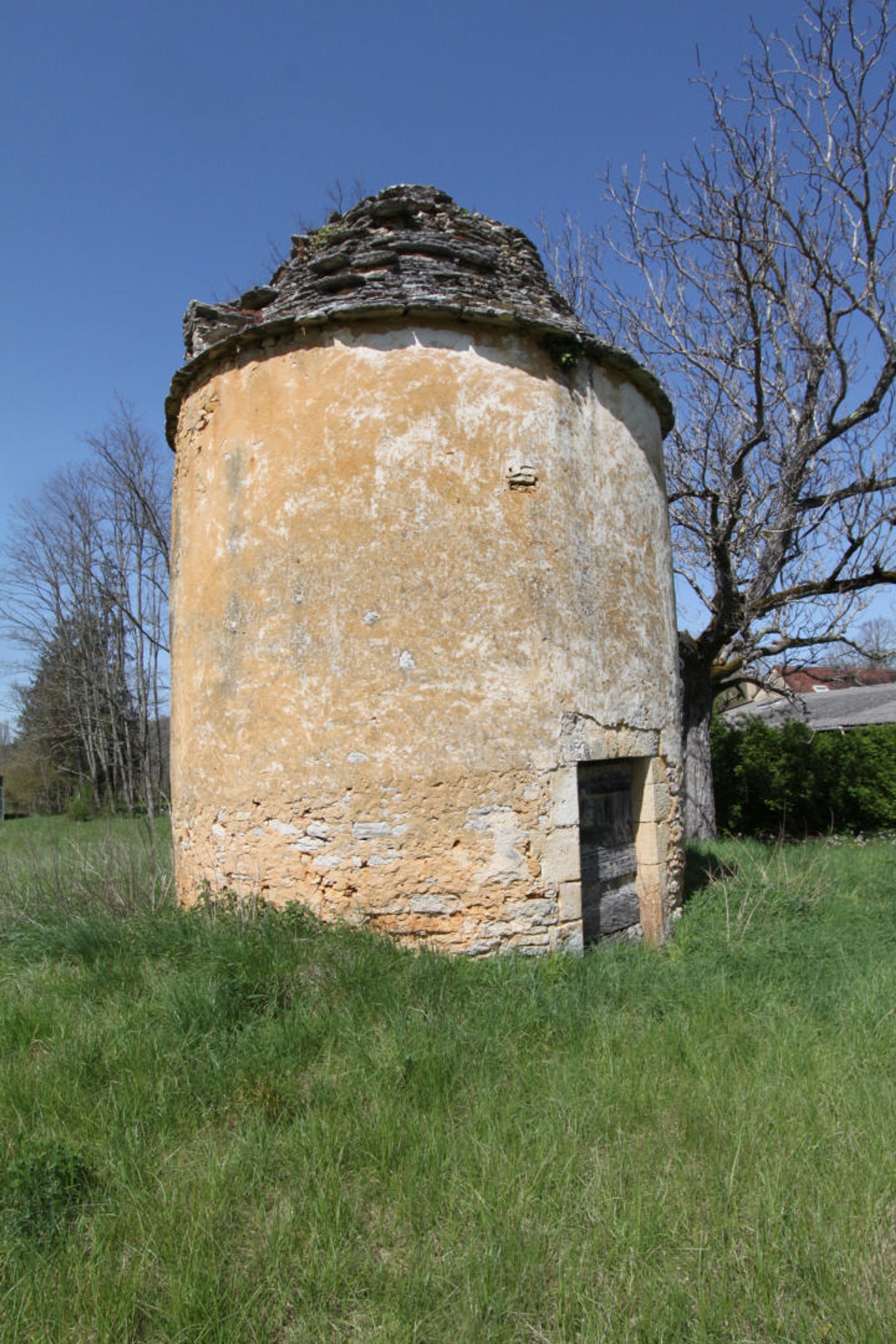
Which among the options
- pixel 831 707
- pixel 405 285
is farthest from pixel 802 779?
pixel 405 285

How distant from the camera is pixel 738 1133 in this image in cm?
312

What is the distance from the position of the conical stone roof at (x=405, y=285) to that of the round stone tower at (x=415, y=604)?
23 millimetres

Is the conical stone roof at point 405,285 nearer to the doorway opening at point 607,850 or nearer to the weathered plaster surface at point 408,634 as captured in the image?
the weathered plaster surface at point 408,634

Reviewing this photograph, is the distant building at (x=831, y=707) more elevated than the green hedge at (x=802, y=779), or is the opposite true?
the distant building at (x=831, y=707)

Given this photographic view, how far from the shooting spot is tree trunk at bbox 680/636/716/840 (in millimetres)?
11289

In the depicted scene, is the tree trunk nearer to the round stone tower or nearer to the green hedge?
the green hedge

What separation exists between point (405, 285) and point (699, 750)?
812 centimetres

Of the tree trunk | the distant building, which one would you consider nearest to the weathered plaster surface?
the tree trunk

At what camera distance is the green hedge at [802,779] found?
14.3 m

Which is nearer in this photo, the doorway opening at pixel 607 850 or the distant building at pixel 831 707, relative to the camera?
the doorway opening at pixel 607 850

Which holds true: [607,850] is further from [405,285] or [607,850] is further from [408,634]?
[405,285]

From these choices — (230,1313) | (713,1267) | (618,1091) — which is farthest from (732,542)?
(230,1313)

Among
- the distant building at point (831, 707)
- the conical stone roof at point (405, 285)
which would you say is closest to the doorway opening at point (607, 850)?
the conical stone roof at point (405, 285)

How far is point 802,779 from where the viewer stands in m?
14.5
